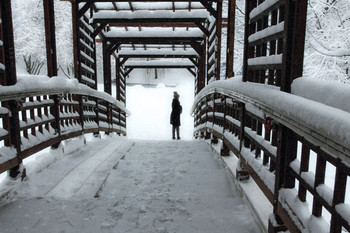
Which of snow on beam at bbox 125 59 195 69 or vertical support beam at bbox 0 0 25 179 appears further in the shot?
snow on beam at bbox 125 59 195 69

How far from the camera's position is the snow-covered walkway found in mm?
2074

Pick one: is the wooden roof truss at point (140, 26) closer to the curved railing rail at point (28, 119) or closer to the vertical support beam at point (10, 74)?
the curved railing rail at point (28, 119)

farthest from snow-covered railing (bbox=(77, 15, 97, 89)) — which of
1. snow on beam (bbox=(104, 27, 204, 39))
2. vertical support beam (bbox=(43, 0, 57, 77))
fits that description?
vertical support beam (bbox=(43, 0, 57, 77))

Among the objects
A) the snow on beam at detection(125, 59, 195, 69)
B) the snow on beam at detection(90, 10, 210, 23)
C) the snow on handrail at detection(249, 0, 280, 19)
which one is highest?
the snow on beam at detection(90, 10, 210, 23)

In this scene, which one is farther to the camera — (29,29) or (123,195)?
(29,29)

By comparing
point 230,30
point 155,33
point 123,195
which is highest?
point 155,33

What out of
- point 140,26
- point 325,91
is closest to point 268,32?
point 325,91

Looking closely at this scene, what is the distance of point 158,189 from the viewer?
2.88 m

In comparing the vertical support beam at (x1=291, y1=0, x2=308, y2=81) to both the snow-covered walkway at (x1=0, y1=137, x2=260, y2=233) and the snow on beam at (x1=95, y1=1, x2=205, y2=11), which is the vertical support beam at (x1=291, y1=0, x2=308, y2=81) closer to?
the snow-covered walkway at (x1=0, y1=137, x2=260, y2=233)

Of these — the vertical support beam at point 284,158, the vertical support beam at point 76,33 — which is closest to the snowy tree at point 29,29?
the vertical support beam at point 76,33

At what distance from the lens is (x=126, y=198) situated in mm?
2529

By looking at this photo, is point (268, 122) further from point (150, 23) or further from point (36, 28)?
point (36, 28)

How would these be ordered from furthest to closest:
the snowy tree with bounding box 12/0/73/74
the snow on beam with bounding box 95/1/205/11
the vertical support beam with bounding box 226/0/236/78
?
the snowy tree with bounding box 12/0/73/74 → the snow on beam with bounding box 95/1/205/11 → the vertical support beam with bounding box 226/0/236/78

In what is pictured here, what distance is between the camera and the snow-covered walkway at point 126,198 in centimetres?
207
